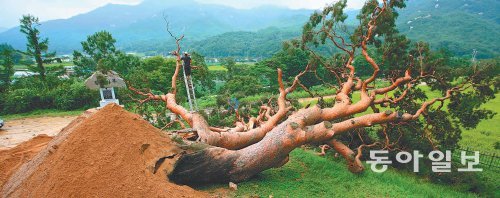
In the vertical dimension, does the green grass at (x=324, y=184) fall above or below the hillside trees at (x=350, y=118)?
below

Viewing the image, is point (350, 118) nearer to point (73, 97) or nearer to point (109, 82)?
point (109, 82)

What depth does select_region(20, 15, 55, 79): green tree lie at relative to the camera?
22.7 m

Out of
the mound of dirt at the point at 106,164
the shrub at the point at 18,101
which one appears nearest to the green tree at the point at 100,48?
the shrub at the point at 18,101

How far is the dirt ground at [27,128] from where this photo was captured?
1117 cm

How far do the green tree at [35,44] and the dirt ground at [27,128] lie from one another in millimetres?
10925

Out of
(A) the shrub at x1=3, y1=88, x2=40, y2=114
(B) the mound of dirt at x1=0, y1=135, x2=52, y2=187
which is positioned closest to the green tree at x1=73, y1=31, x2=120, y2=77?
(A) the shrub at x1=3, y1=88, x2=40, y2=114

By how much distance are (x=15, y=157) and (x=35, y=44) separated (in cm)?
2209

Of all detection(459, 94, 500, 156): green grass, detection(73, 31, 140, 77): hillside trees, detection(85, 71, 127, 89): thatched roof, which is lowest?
detection(459, 94, 500, 156): green grass

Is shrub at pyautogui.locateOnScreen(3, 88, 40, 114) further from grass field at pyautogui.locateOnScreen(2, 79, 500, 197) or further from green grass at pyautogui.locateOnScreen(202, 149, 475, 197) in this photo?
Result: green grass at pyautogui.locateOnScreen(202, 149, 475, 197)

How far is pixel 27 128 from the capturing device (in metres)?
13.4

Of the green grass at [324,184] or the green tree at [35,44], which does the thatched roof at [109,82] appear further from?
the green tree at [35,44]

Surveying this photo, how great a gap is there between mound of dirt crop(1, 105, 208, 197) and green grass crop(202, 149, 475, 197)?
1262 millimetres

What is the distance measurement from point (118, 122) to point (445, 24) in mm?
145193

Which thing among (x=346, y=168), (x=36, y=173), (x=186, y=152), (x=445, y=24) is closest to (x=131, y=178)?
(x=186, y=152)
